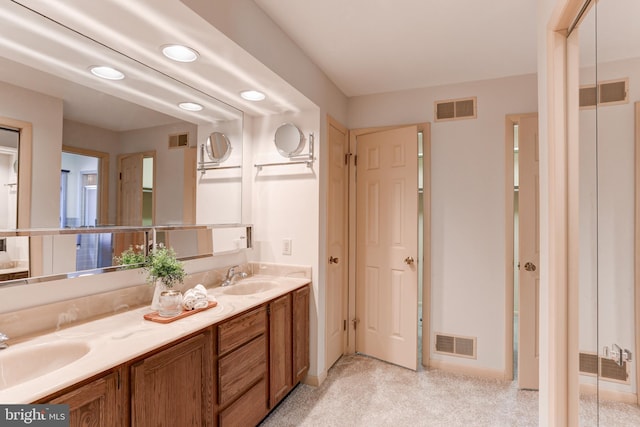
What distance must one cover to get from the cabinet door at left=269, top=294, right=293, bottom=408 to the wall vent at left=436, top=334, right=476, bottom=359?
55.8 inches

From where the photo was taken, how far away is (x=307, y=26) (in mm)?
2121

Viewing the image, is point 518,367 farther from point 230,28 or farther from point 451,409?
point 230,28

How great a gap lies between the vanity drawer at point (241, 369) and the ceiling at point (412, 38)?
193 centimetres

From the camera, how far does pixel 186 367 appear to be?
150 cm

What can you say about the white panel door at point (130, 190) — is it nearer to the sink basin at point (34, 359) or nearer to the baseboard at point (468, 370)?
the sink basin at point (34, 359)

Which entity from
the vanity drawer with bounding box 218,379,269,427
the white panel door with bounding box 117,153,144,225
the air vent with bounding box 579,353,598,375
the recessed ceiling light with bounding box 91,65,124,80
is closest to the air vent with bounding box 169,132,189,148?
the white panel door with bounding box 117,153,144,225

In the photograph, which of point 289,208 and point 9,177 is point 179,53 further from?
point 289,208

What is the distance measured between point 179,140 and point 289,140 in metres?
0.85

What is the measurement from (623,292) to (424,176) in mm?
2178

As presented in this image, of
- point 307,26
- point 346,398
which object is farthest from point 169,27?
point 346,398

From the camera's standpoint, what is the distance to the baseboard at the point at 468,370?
282cm

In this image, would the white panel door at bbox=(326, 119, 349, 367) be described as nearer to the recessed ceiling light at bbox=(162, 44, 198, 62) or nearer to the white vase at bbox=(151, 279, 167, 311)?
the recessed ceiling light at bbox=(162, 44, 198, 62)

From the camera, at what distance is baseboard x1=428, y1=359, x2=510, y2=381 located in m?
2.82

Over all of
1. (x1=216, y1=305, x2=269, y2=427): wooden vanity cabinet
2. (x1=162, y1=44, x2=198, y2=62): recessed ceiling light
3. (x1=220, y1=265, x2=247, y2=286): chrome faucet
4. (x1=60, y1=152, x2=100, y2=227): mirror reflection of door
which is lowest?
(x1=216, y1=305, x2=269, y2=427): wooden vanity cabinet
